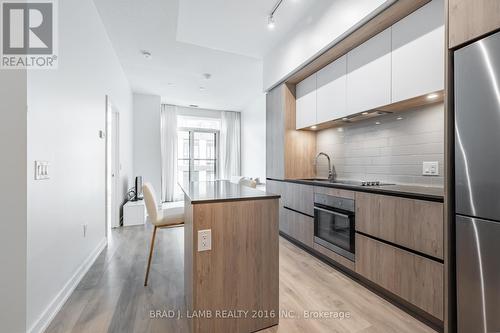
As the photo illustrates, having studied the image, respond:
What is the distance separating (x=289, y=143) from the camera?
3402mm

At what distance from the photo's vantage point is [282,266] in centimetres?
251

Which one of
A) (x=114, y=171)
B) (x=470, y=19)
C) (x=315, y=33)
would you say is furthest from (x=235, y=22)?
(x=114, y=171)

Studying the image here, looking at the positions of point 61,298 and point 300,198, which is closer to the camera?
point 61,298

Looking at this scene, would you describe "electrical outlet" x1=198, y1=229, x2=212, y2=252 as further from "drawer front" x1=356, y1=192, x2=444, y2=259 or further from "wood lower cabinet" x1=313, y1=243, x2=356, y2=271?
"wood lower cabinet" x1=313, y1=243, x2=356, y2=271

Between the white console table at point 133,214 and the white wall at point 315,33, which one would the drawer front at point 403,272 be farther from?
the white console table at point 133,214

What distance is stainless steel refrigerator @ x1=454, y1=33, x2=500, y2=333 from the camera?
118 cm

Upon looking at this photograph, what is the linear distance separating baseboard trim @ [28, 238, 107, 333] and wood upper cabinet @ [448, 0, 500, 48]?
10.4 feet

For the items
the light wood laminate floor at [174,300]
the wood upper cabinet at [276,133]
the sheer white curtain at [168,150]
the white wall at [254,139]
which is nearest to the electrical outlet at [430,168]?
the light wood laminate floor at [174,300]

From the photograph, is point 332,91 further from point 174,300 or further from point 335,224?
point 174,300

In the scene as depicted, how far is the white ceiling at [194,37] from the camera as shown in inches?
102

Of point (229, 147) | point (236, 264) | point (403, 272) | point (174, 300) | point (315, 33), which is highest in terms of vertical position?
point (315, 33)

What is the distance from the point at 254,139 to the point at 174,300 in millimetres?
5145

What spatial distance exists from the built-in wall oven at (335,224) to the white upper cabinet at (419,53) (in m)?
1.12

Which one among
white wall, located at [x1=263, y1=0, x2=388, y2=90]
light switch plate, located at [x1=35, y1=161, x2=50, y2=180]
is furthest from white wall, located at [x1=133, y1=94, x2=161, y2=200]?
light switch plate, located at [x1=35, y1=161, x2=50, y2=180]
